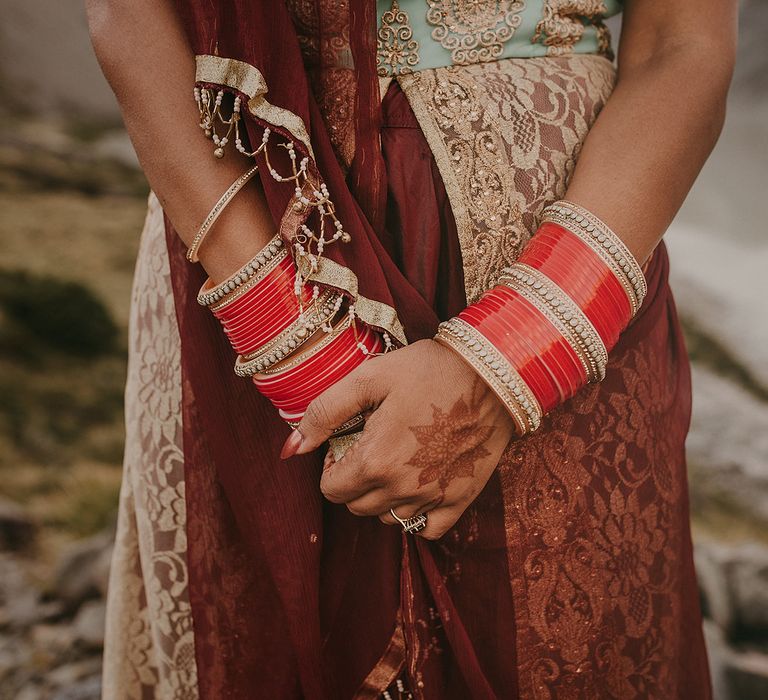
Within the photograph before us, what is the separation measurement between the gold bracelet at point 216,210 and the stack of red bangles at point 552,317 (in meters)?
0.21

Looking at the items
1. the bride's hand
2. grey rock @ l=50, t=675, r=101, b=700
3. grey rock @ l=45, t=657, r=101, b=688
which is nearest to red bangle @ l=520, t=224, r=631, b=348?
the bride's hand

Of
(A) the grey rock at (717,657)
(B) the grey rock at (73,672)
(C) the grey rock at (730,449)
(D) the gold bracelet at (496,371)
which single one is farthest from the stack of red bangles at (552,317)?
(C) the grey rock at (730,449)

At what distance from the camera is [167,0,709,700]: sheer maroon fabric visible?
1.98 feet

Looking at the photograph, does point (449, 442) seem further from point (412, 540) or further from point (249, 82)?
point (249, 82)

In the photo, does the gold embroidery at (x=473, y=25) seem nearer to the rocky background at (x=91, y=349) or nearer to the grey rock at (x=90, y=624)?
the rocky background at (x=91, y=349)

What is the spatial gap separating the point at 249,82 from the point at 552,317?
0.31m

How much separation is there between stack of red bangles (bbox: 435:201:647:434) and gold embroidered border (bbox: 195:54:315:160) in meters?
0.21

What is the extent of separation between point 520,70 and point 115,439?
240 centimetres

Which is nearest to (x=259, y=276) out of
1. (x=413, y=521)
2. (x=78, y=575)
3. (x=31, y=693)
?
(x=413, y=521)

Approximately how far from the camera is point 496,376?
20.3 inches

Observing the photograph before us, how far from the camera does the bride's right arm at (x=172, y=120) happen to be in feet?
1.81

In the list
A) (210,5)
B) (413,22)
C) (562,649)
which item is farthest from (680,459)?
(210,5)

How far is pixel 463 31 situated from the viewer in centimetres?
64

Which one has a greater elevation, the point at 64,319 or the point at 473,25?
the point at 473,25
